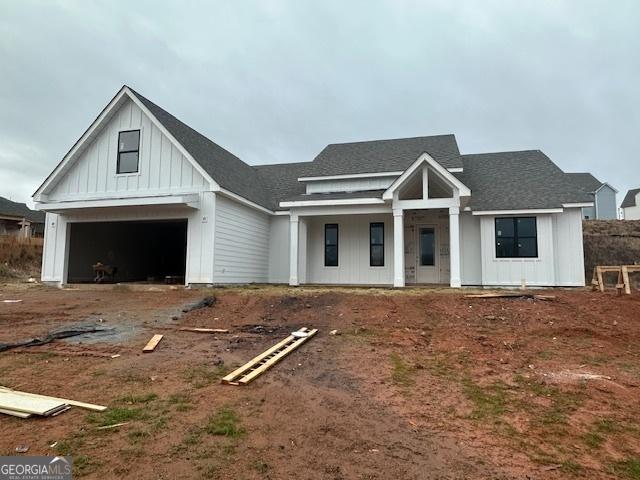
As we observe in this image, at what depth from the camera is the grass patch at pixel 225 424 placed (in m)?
3.96

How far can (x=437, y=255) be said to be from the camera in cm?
1630

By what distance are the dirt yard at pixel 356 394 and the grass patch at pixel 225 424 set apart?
24 millimetres

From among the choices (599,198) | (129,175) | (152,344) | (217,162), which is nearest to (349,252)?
(217,162)

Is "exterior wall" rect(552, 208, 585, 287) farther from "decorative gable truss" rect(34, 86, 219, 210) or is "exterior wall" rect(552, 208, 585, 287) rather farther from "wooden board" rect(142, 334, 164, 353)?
"wooden board" rect(142, 334, 164, 353)

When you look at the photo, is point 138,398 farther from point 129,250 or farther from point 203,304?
point 129,250

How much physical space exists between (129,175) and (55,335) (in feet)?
27.6

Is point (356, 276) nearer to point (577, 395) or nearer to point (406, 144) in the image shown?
point (406, 144)

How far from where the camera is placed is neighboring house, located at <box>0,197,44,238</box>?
109 feet

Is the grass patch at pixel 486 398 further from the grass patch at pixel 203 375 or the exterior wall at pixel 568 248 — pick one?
the exterior wall at pixel 568 248

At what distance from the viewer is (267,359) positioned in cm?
649

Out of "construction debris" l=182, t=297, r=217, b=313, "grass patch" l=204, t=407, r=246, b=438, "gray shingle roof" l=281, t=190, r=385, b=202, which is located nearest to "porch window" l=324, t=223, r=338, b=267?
"gray shingle roof" l=281, t=190, r=385, b=202

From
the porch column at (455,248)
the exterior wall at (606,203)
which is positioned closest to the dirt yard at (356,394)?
the porch column at (455,248)

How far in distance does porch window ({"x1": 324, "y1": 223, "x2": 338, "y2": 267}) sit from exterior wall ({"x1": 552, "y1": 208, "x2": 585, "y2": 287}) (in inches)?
324

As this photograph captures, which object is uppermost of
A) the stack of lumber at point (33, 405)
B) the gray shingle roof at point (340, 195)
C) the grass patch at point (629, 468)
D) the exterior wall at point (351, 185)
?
the exterior wall at point (351, 185)
